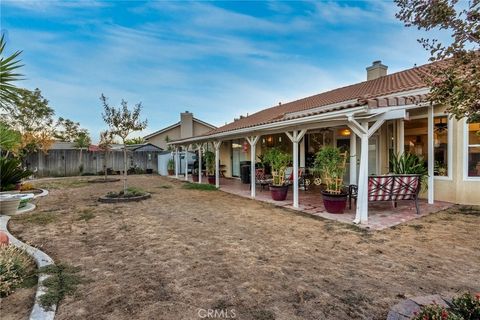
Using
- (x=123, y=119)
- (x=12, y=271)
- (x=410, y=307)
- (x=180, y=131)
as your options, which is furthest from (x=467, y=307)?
(x=180, y=131)

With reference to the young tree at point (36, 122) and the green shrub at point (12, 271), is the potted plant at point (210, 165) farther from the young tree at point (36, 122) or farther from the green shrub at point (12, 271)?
the young tree at point (36, 122)

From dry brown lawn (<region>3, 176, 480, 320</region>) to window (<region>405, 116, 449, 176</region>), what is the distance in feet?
5.54

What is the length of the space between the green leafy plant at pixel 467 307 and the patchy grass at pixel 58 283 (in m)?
3.60

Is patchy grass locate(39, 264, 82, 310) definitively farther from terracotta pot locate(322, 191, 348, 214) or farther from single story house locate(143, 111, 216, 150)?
single story house locate(143, 111, 216, 150)

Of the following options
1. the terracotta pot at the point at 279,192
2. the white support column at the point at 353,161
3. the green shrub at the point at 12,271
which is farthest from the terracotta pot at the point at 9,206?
the white support column at the point at 353,161

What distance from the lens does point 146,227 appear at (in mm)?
5598

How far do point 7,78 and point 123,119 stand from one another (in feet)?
19.1

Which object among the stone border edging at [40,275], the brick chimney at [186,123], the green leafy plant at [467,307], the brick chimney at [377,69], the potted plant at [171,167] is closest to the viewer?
the green leafy plant at [467,307]

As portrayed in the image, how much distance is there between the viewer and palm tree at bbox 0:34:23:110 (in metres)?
3.45

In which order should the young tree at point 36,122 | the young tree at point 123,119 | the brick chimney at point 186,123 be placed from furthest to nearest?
1. the brick chimney at point 186,123
2. the young tree at point 36,122
3. the young tree at point 123,119

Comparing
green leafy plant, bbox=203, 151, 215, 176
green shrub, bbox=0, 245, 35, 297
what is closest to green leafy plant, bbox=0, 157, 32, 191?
green shrub, bbox=0, 245, 35, 297

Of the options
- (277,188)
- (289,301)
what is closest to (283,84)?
(277,188)

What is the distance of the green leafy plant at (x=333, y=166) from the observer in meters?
6.30

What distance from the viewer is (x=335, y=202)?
6.31m
